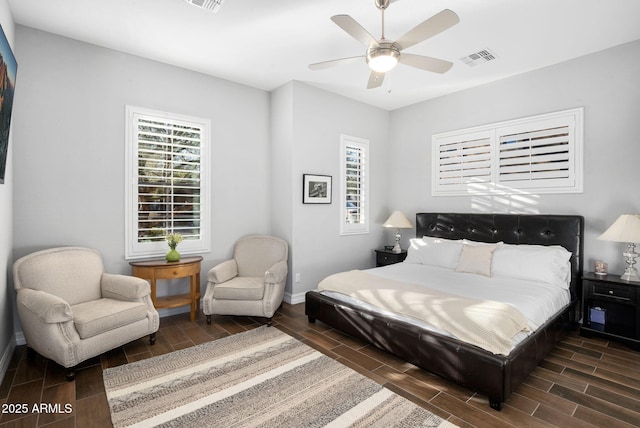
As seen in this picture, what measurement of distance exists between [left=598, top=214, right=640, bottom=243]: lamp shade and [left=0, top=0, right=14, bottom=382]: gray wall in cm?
545

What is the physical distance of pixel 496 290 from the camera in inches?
120

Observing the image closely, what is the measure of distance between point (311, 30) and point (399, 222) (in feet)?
9.99

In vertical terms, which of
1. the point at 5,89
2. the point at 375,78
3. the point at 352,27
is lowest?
the point at 5,89

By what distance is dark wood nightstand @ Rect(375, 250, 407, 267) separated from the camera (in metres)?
5.02

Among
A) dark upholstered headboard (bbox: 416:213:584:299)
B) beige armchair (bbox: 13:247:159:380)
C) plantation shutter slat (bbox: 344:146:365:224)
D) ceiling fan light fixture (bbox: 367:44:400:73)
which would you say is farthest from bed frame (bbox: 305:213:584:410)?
ceiling fan light fixture (bbox: 367:44:400:73)

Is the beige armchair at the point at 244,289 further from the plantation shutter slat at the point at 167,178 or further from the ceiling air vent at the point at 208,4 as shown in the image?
the ceiling air vent at the point at 208,4

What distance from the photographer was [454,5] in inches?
108

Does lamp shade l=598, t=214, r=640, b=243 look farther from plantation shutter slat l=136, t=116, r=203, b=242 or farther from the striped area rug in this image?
plantation shutter slat l=136, t=116, r=203, b=242

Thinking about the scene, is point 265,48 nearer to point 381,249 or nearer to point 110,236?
point 110,236

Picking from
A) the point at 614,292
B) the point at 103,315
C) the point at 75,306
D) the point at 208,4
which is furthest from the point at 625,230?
the point at 75,306

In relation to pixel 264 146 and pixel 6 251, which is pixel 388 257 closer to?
pixel 264 146

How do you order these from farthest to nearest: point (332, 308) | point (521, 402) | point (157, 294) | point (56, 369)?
point (157, 294), point (332, 308), point (56, 369), point (521, 402)

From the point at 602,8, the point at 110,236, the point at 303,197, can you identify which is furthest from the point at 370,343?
the point at 602,8

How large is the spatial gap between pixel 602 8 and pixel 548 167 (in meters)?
1.70
